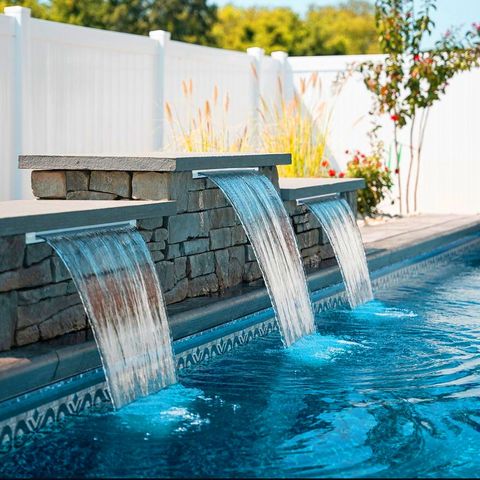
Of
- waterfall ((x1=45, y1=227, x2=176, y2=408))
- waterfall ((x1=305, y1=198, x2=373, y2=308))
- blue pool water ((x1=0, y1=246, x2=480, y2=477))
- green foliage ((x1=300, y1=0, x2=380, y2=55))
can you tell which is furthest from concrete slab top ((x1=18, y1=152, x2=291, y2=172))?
green foliage ((x1=300, y1=0, x2=380, y2=55))

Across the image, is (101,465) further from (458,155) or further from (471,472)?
(458,155)

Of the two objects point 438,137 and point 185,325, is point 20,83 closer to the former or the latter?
point 185,325

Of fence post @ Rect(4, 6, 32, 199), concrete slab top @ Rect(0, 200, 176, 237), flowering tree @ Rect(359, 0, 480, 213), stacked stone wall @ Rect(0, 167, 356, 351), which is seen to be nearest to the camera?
concrete slab top @ Rect(0, 200, 176, 237)

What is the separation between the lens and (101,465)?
11.5ft

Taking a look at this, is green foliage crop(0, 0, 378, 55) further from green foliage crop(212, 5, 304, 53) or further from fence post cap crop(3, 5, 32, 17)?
fence post cap crop(3, 5, 32, 17)

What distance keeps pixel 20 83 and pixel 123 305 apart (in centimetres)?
505

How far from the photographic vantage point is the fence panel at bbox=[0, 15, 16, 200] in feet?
29.3

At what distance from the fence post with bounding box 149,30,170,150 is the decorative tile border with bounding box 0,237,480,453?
Result: 11.9 feet

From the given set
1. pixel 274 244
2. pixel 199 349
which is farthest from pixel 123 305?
pixel 274 244

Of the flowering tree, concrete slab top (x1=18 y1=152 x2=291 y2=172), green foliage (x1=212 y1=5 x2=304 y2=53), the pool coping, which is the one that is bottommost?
the pool coping

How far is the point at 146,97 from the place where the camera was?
36.7 feet

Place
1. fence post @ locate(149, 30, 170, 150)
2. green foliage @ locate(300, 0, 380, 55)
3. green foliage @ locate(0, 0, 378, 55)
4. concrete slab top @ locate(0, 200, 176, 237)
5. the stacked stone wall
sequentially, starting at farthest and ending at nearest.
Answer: green foliage @ locate(300, 0, 380, 55), green foliage @ locate(0, 0, 378, 55), fence post @ locate(149, 30, 170, 150), the stacked stone wall, concrete slab top @ locate(0, 200, 176, 237)

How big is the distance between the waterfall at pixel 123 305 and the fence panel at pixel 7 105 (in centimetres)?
436

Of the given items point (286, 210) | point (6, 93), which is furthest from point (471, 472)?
point (6, 93)
